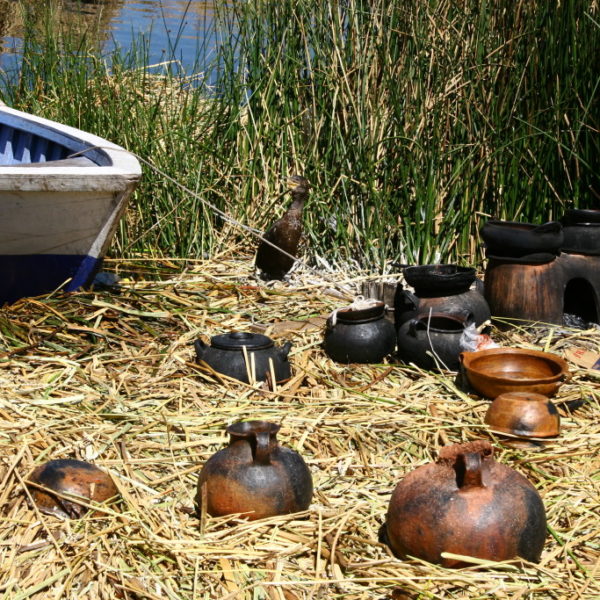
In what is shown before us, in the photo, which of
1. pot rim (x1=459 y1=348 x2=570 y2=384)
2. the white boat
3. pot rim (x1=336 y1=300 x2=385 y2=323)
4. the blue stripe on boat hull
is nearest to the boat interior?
the white boat

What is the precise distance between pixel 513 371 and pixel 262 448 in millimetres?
1642

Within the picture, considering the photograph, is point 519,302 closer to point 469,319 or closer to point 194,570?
point 469,319

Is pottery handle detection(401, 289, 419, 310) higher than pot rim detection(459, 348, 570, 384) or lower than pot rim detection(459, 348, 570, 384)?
higher

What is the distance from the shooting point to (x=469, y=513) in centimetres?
247

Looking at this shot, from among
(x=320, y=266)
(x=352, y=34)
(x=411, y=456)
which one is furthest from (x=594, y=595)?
(x=352, y=34)

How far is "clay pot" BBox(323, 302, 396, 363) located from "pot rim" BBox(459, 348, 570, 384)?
408 millimetres

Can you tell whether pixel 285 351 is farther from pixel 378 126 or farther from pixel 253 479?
pixel 378 126

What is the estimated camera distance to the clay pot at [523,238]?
465 centimetres

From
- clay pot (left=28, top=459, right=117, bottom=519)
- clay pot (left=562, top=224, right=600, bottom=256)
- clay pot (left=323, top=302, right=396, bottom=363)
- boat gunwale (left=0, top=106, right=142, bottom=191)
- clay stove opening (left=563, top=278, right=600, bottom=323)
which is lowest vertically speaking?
clay stove opening (left=563, top=278, right=600, bottom=323)

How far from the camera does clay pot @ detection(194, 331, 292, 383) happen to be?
4.00 meters

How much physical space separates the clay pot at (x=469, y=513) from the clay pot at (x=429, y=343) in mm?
1622

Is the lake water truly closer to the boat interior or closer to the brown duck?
the boat interior

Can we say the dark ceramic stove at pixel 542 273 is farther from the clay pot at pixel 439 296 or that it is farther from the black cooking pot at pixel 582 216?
the clay pot at pixel 439 296

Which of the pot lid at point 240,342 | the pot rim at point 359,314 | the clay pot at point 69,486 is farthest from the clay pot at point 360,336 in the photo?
the clay pot at point 69,486
